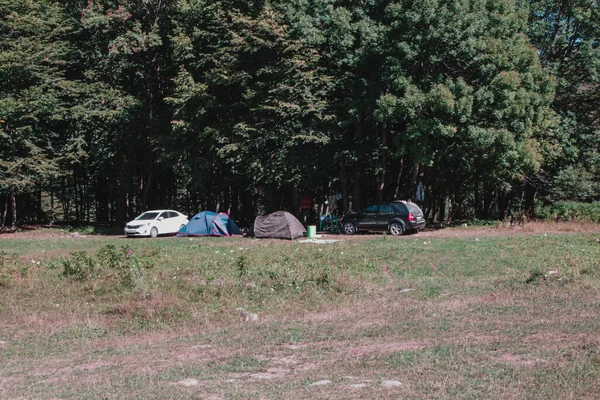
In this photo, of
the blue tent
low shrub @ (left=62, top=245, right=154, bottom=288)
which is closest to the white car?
the blue tent

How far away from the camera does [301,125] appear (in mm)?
31406

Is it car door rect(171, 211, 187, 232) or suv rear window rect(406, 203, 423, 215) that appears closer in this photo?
suv rear window rect(406, 203, 423, 215)

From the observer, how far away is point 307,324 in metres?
11.2

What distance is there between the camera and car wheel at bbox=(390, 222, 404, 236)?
28.8 meters

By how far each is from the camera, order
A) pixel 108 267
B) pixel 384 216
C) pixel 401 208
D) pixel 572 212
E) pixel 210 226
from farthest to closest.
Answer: pixel 572 212 → pixel 210 226 → pixel 384 216 → pixel 401 208 → pixel 108 267

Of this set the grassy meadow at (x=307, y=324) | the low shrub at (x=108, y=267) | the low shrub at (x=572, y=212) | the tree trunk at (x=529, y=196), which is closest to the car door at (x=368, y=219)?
the grassy meadow at (x=307, y=324)

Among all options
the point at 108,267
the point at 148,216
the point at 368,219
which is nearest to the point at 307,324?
the point at 108,267

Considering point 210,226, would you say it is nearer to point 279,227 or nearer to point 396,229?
point 279,227

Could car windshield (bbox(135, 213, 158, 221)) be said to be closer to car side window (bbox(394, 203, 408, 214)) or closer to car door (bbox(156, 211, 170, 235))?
car door (bbox(156, 211, 170, 235))

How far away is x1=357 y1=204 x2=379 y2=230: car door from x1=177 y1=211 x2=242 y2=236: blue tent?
6.07m

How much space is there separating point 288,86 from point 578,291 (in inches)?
808

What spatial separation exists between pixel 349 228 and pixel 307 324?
19134mm

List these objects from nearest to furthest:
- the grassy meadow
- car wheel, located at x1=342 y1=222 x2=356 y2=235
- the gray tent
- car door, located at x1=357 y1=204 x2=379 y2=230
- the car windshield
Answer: the grassy meadow
the gray tent
car door, located at x1=357 y1=204 x2=379 y2=230
car wheel, located at x1=342 y1=222 x2=356 y2=235
the car windshield

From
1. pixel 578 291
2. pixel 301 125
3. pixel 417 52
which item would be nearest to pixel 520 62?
pixel 417 52
